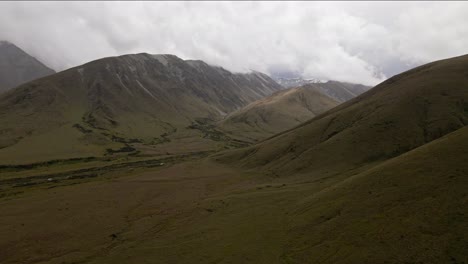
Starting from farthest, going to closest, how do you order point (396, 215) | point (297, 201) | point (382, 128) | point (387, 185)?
point (382, 128)
point (297, 201)
point (387, 185)
point (396, 215)

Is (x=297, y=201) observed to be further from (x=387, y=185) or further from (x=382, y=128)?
(x=382, y=128)

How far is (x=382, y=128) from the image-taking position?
10825 centimetres

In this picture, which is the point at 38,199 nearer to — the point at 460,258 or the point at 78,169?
the point at 78,169

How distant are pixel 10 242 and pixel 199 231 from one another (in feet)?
112

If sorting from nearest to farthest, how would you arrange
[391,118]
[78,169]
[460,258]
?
1. [460,258]
2. [391,118]
3. [78,169]

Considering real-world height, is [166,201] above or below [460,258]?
above

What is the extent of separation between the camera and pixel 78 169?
16088 centimetres

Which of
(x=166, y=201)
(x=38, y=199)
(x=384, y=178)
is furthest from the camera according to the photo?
(x=38, y=199)

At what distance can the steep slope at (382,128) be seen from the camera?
99125mm

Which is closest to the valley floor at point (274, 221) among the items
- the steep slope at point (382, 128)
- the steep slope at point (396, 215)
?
the steep slope at point (396, 215)

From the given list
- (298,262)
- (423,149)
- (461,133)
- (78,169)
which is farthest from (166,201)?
(78,169)

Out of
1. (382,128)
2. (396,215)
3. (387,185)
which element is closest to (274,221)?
(387,185)

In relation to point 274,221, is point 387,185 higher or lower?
A: higher

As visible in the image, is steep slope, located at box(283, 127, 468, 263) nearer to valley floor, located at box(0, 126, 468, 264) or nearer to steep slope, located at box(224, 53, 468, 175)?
valley floor, located at box(0, 126, 468, 264)
